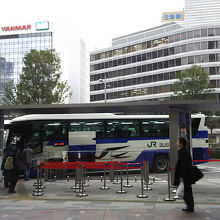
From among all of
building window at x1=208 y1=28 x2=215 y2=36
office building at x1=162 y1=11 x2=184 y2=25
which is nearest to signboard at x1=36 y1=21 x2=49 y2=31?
office building at x1=162 y1=11 x2=184 y2=25

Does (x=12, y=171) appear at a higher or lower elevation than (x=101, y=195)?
higher

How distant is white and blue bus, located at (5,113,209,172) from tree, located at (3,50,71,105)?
1460cm

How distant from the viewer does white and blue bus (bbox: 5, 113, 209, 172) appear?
1650 centimetres

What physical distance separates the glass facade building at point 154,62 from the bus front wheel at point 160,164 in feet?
155

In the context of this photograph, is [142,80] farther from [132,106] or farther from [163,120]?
[132,106]

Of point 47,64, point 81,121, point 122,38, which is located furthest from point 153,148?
point 122,38

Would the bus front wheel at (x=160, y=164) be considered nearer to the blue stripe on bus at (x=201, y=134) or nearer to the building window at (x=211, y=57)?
the blue stripe on bus at (x=201, y=134)

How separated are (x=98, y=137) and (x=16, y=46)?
96042 mm

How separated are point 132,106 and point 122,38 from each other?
86.1 m

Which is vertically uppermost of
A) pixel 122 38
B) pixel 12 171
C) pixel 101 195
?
pixel 122 38

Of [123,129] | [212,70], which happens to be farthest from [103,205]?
[212,70]

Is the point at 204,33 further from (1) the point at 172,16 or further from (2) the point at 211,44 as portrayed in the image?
(1) the point at 172,16

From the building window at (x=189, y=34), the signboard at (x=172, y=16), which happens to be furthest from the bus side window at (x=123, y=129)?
the signboard at (x=172, y=16)

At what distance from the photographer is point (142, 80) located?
72812 millimetres
